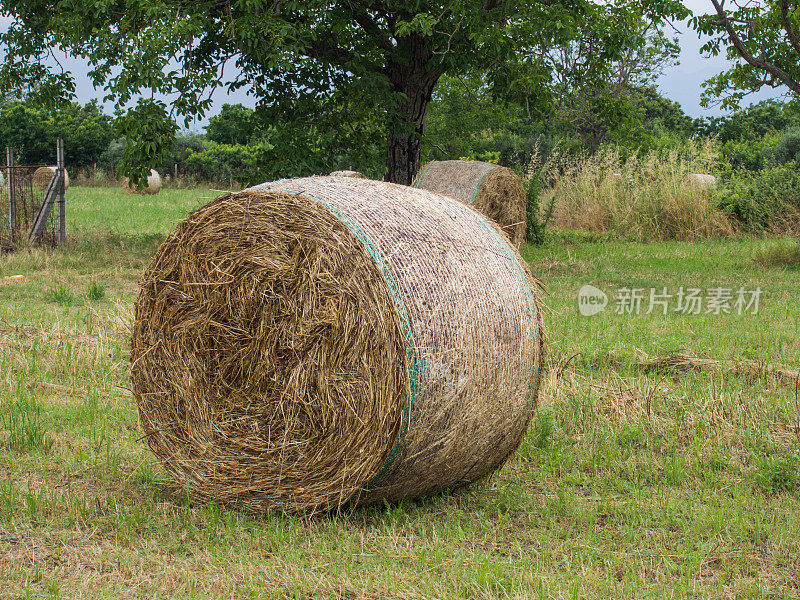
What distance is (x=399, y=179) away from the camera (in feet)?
48.4

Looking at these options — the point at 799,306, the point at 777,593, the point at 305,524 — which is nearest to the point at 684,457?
the point at 777,593

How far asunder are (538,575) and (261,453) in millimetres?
1485

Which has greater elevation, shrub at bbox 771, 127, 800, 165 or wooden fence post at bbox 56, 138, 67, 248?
shrub at bbox 771, 127, 800, 165

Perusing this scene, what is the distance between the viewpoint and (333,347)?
3.80 metres

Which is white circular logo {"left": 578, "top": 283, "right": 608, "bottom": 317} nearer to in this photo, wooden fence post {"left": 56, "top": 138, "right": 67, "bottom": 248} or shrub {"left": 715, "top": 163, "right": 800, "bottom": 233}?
shrub {"left": 715, "top": 163, "right": 800, "bottom": 233}

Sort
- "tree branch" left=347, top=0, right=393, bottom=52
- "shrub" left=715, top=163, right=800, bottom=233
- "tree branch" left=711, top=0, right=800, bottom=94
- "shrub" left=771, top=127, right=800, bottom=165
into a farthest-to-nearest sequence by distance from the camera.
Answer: "shrub" left=771, top=127, right=800, bottom=165, "shrub" left=715, top=163, right=800, bottom=233, "tree branch" left=347, top=0, right=393, bottom=52, "tree branch" left=711, top=0, right=800, bottom=94

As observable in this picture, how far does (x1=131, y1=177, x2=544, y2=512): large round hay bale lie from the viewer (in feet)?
12.0

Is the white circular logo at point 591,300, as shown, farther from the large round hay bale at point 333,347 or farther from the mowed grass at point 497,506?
the large round hay bale at point 333,347

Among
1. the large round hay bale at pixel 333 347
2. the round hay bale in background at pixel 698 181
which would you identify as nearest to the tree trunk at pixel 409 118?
the round hay bale in background at pixel 698 181

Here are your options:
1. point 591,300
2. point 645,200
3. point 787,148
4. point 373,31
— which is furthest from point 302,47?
point 787,148

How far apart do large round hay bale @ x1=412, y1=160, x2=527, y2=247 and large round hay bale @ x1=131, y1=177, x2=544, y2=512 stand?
31.8 feet

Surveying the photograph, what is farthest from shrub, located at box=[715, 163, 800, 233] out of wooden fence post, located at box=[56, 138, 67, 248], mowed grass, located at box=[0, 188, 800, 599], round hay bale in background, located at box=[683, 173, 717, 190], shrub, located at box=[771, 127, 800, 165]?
shrub, located at box=[771, 127, 800, 165]

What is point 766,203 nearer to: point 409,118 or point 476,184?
point 476,184

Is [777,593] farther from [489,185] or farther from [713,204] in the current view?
[713,204]
